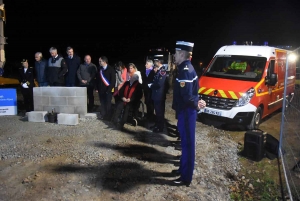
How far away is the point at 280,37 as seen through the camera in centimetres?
3816

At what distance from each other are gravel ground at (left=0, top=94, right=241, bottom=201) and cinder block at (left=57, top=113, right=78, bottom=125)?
0.15 m

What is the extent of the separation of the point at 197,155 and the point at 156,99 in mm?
1786

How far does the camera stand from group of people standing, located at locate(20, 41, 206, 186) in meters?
4.29

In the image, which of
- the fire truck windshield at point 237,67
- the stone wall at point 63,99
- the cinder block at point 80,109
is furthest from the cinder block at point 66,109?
the fire truck windshield at point 237,67

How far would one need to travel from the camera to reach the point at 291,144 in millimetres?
6297

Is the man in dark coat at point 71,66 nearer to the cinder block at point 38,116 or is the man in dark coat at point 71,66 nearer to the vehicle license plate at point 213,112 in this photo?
the cinder block at point 38,116

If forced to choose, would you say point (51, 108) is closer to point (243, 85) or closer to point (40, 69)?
point (40, 69)

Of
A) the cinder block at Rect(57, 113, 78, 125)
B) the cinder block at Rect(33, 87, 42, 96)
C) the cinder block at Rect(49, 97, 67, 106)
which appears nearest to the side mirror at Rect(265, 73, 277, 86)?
the cinder block at Rect(57, 113, 78, 125)

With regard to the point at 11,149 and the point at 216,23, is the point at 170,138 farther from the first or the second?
the point at 216,23

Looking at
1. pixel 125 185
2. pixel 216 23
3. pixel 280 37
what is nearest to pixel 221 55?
pixel 125 185

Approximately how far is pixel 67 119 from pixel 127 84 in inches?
73.6

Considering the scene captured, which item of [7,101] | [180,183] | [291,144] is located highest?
[7,101]

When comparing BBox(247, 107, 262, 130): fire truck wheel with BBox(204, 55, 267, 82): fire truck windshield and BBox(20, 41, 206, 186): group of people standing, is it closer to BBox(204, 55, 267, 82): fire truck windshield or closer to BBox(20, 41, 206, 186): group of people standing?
BBox(204, 55, 267, 82): fire truck windshield

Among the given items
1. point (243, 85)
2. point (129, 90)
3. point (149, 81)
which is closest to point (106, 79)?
point (129, 90)
